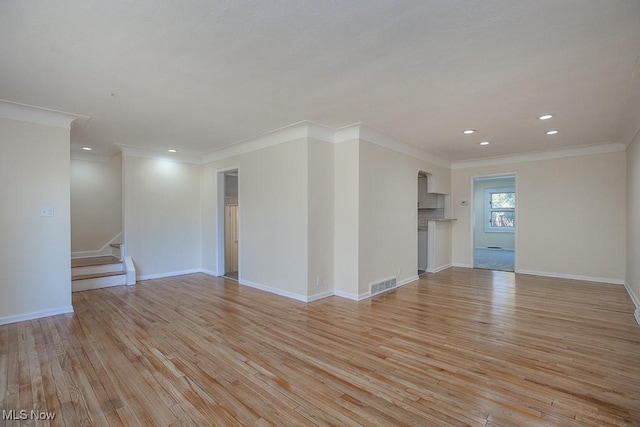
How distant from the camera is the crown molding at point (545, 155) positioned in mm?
5602

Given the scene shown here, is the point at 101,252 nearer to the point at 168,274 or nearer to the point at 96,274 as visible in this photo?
the point at 96,274

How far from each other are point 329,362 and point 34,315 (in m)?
3.93

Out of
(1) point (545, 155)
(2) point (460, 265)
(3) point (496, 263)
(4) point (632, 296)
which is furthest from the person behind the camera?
(3) point (496, 263)

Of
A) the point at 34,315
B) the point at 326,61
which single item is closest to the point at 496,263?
the point at 326,61

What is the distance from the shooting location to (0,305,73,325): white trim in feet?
12.0

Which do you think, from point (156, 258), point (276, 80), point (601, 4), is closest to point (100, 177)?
point (156, 258)

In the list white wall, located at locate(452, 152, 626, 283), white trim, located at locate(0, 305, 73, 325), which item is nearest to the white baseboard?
white wall, located at locate(452, 152, 626, 283)

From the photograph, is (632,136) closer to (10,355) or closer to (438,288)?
(438,288)

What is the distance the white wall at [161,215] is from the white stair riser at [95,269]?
1.10 feet

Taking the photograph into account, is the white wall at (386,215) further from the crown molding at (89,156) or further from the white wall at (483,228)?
the white wall at (483,228)

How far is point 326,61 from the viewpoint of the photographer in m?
2.57

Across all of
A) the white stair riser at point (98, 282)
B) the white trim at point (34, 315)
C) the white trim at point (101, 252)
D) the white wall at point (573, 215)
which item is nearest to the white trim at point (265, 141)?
the white stair riser at point (98, 282)

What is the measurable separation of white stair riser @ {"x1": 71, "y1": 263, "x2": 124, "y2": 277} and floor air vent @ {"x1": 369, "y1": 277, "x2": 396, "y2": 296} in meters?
4.78

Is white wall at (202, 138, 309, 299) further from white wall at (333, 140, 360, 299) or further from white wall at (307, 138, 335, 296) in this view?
white wall at (333, 140, 360, 299)
